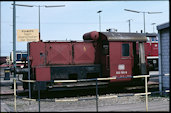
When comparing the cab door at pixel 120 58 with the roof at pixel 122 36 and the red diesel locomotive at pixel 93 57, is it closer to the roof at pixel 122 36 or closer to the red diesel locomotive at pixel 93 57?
the red diesel locomotive at pixel 93 57

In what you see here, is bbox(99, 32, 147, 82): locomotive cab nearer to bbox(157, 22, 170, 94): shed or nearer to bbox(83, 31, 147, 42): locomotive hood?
bbox(83, 31, 147, 42): locomotive hood

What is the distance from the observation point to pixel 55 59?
11633mm

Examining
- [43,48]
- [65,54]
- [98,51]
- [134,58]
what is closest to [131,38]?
[134,58]

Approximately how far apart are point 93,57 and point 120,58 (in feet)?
4.87

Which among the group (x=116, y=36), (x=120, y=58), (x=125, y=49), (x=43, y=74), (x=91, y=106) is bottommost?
(x=91, y=106)

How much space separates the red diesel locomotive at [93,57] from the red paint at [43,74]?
0.23 m

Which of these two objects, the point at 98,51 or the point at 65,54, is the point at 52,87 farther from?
the point at 98,51

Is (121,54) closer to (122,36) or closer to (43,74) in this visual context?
(122,36)

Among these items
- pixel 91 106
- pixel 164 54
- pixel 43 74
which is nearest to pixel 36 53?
pixel 43 74

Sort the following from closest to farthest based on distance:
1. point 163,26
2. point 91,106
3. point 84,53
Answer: point 91,106, point 163,26, point 84,53

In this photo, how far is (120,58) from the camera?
11.7 m

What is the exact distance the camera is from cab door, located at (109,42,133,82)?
11.5 metres

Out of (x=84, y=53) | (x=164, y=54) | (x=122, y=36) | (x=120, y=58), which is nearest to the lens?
(x=164, y=54)

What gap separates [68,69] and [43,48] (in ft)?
5.49
